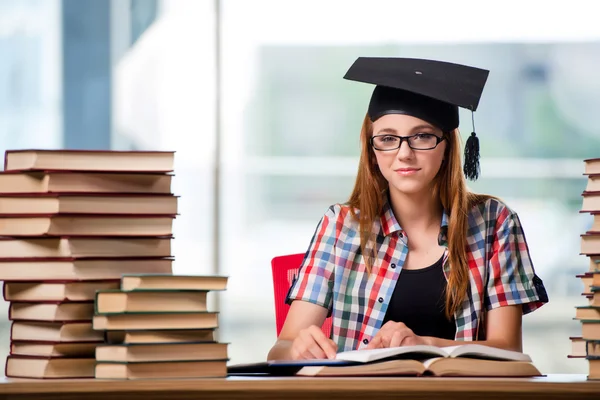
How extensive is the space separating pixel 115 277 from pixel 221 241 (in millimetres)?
3359

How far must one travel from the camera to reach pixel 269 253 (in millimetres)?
5113

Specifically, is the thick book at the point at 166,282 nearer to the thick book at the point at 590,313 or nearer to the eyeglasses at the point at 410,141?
the thick book at the point at 590,313

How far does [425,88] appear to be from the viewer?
220cm

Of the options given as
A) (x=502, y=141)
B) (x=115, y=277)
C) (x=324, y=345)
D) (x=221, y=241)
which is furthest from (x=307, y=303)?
(x=502, y=141)

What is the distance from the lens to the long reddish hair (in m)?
2.33

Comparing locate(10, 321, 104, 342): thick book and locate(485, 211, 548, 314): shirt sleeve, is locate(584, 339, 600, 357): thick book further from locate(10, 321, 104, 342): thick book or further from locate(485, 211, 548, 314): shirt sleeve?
locate(10, 321, 104, 342): thick book

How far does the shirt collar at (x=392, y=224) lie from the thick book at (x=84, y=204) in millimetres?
871

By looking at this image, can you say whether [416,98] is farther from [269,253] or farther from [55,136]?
[55,136]

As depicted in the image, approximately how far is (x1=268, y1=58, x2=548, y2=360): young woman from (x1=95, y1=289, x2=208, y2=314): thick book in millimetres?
576

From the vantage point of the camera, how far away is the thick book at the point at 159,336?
154 cm

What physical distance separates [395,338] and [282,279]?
0.70m

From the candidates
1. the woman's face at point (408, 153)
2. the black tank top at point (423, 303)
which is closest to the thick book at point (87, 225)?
the woman's face at point (408, 153)

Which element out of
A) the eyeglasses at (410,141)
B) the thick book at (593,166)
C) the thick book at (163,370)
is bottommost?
the thick book at (163,370)

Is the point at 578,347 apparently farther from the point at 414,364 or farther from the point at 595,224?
the point at 414,364
